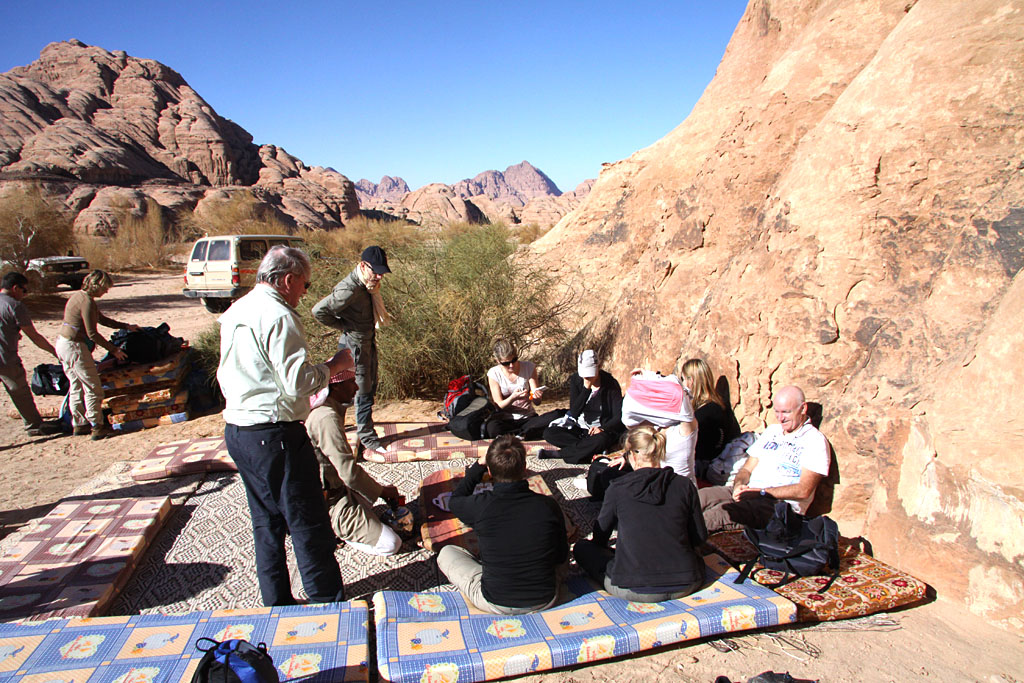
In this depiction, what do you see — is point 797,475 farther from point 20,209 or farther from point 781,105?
point 20,209

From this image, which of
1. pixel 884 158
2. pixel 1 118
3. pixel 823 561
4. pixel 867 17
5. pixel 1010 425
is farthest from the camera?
pixel 1 118

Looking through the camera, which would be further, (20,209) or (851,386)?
(20,209)

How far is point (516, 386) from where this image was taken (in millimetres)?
5438

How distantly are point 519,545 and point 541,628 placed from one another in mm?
373

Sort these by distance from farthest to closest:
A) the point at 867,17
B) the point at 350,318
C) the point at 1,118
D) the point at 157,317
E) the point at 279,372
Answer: the point at 1,118, the point at 157,317, the point at 867,17, the point at 350,318, the point at 279,372

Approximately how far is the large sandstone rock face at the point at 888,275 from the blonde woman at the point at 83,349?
17.3 feet

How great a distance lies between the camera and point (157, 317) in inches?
543

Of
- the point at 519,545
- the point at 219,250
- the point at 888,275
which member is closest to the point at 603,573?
the point at 519,545

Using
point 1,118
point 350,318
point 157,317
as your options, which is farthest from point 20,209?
point 1,118

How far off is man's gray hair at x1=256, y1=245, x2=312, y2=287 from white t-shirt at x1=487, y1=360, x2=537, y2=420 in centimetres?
297

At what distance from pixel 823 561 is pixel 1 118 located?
47842 mm

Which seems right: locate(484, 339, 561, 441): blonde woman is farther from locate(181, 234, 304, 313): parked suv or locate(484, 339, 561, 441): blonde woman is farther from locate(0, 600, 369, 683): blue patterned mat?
locate(181, 234, 304, 313): parked suv

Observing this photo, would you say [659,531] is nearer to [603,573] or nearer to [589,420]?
[603,573]

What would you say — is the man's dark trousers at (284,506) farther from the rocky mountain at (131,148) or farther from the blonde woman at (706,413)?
the rocky mountain at (131,148)
